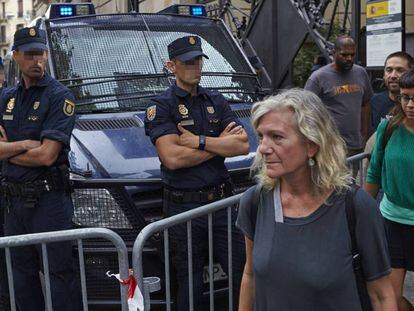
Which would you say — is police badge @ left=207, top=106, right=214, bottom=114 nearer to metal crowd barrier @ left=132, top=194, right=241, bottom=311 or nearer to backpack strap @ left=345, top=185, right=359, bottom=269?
metal crowd barrier @ left=132, top=194, right=241, bottom=311

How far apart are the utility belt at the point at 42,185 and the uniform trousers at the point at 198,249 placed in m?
0.64

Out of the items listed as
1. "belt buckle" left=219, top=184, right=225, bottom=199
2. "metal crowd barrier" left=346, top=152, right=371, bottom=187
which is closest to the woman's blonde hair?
"belt buckle" left=219, top=184, right=225, bottom=199

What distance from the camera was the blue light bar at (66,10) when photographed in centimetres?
538

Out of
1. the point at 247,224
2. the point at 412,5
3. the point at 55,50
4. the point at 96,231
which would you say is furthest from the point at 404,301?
the point at 412,5

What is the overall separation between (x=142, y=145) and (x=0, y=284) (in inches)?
51.8

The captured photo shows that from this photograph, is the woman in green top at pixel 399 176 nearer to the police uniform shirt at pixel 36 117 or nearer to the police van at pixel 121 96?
the police van at pixel 121 96

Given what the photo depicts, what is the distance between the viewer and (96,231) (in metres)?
2.64

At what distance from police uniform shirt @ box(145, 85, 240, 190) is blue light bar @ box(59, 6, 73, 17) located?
2214 millimetres

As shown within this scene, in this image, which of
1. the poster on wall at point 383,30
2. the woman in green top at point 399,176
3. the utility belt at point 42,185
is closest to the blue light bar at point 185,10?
the poster on wall at point 383,30

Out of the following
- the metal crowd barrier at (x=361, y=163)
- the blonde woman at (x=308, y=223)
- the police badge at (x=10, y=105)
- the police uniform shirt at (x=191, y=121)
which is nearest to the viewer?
the blonde woman at (x=308, y=223)

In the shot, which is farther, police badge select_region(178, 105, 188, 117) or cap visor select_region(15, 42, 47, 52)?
cap visor select_region(15, 42, 47, 52)

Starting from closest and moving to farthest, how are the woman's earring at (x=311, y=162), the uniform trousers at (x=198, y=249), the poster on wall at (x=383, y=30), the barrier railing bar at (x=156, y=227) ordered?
the woman's earring at (x=311, y=162) → the barrier railing bar at (x=156, y=227) → the uniform trousers at (x=198, y=249) → the poster on wall at (x=383, y=30)

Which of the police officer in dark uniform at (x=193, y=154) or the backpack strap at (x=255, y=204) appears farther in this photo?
the police officer in dark uniform at (x=193, y=154)

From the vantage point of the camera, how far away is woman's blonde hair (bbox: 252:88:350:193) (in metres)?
2.07
